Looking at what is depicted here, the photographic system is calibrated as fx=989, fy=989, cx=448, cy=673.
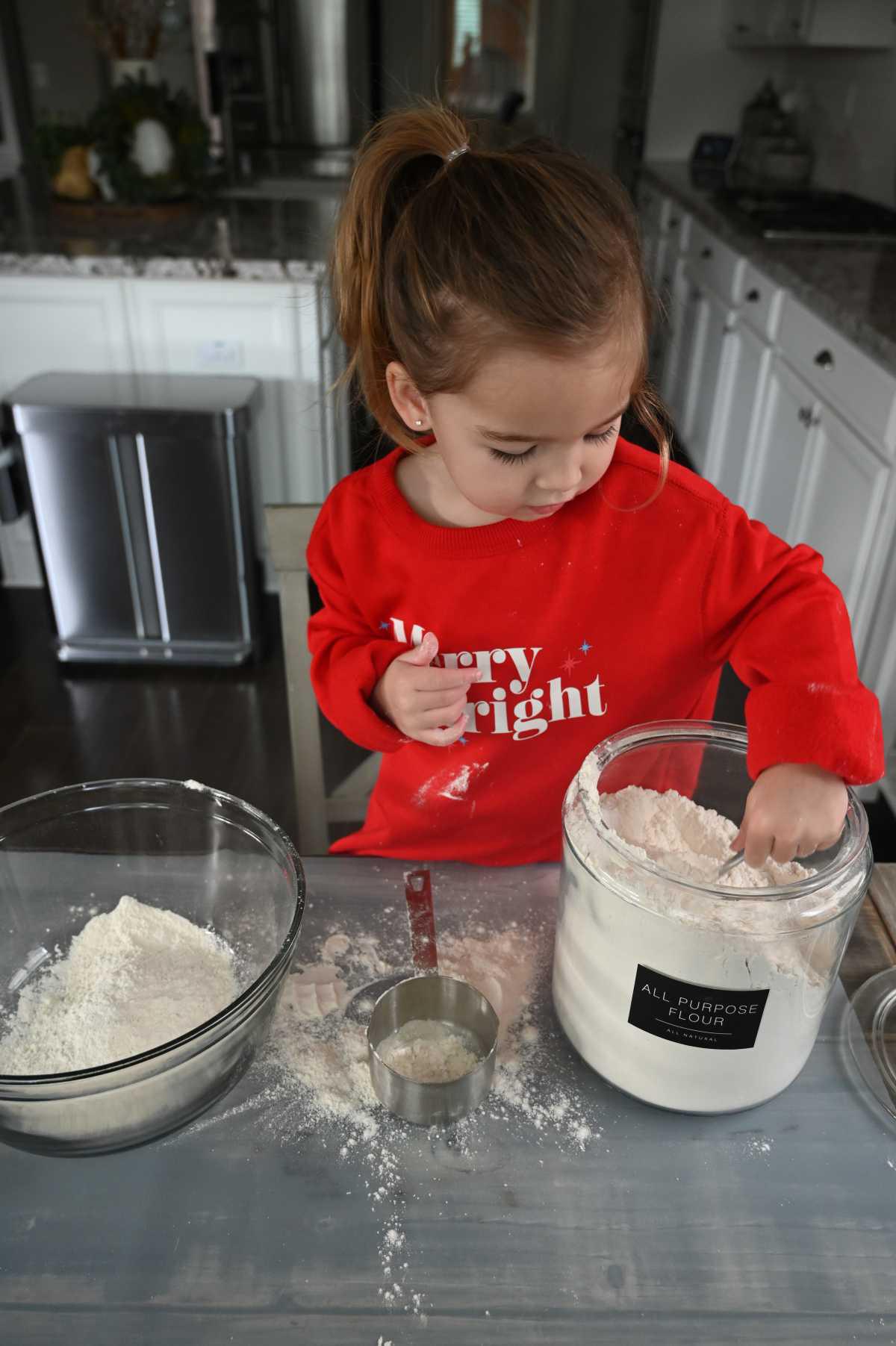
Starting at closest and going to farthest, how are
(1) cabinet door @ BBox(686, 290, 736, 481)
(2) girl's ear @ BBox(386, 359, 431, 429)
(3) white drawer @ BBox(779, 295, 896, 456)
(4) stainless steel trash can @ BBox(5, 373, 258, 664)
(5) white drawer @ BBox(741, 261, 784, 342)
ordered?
(2) girl's ear @ BBox(386, 359, 431, 429), (3) white drawer @ BBox(779, 295, 896, 456), (4) stainless steel trash can @ BBox(5, 373, 258, 664), (5) white drawer @ BBox(741, 261, 784, 342), (1) cabinet door @ BBox(686, 290, 736, 481)

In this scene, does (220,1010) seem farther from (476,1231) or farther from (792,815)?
(792,815)

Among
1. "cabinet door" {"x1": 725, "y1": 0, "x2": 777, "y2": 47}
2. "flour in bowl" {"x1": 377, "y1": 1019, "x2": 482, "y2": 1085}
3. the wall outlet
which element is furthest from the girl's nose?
"cabinet door" {"x1": 725, "y1": 0, "x2": 777, "y2": 47}

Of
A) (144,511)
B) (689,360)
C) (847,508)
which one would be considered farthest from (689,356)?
(144,511)

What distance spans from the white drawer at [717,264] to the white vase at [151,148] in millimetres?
1566

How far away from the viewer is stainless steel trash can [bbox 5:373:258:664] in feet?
7.04

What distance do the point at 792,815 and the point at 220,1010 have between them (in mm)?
353

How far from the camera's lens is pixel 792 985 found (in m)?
0.52

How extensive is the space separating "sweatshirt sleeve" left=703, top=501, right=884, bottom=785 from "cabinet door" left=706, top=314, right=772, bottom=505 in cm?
186

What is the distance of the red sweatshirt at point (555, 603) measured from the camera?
81 centimetres

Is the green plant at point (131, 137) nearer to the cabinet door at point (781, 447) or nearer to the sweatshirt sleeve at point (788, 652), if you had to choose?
the cabinet door at point (781, 447)

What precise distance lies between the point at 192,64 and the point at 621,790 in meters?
4.23

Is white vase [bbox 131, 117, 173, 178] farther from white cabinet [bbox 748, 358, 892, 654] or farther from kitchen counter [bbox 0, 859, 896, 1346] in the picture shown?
kitchen counter [bbox 0, 859, 896, 1346]

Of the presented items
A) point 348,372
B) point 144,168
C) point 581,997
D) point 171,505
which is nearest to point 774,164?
point 144,168

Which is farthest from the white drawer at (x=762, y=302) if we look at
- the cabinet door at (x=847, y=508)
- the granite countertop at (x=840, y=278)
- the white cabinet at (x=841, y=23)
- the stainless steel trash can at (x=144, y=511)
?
the stainless steel trash can at (x=144, y=511)
